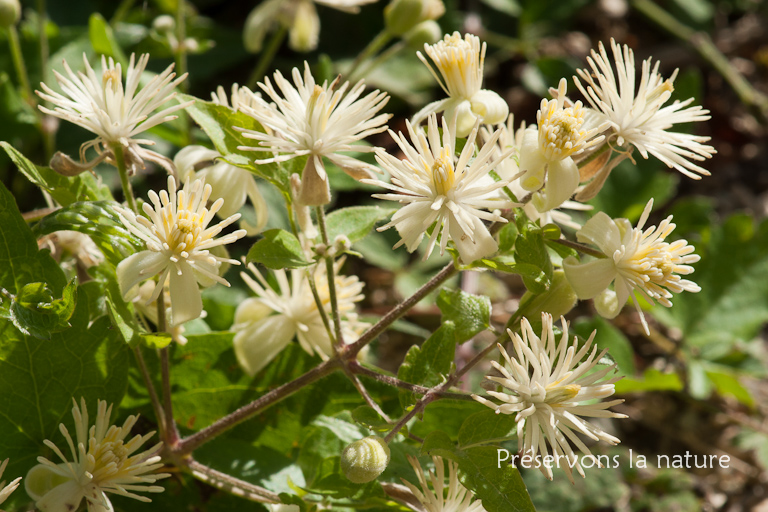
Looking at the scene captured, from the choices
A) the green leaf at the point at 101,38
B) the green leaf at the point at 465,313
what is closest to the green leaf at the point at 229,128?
the green leaf at the point at 465,313

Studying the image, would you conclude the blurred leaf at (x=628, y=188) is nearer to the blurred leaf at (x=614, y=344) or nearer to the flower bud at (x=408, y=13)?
the blurred leaf at (x=614, y=344)

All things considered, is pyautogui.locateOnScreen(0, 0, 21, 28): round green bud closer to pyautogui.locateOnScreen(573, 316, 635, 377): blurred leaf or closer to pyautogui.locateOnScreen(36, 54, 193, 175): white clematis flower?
pyautogui.locateOnScreen(36, 54, 193, 175): white clematis flower

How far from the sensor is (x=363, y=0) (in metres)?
1.50

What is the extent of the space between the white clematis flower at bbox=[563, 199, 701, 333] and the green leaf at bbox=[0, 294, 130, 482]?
625 millimetres

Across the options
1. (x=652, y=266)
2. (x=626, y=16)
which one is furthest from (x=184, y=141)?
(x=626, y=16)

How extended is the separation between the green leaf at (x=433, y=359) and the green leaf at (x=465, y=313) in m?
0.01

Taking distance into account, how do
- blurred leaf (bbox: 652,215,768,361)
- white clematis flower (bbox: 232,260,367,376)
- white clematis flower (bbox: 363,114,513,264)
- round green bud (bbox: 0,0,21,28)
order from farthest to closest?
1. blurred leaf (bbox: 652,215,768,361)
2. round green bud (bbox: 0,0,21,28)
3. white clematis flower (bbox: 232,260,367,376)
4. white clematis flower (bbox: 363,114,513,264)

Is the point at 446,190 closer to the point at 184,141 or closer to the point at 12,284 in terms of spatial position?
the point at 12,284

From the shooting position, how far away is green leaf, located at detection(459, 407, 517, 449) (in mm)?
794

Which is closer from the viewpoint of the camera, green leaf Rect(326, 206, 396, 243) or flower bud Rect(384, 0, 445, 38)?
green leaf Rect(326, 206, 396, 243)

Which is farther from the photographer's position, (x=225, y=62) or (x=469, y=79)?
(x=225, y=62)

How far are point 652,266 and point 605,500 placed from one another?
0.88m

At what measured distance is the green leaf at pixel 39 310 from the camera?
2.46 ft

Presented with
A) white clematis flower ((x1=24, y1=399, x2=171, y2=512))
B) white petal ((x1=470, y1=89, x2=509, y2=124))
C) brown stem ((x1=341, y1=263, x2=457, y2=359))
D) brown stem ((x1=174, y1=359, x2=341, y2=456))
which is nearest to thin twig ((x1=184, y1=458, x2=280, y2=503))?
brown stem ((x1=174, y1=359, x2=341, y2=456))
